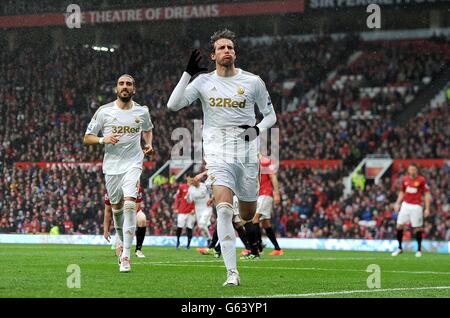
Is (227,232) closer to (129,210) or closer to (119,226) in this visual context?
(129,210)

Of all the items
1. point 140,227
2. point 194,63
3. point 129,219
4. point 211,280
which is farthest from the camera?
point 140,227

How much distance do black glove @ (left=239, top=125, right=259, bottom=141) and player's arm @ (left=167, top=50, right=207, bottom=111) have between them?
2.04ft

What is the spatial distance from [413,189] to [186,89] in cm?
1280

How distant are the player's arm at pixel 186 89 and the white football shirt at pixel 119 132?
3.25 m

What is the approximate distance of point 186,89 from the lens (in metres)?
10.1

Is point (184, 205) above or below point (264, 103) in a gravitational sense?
below

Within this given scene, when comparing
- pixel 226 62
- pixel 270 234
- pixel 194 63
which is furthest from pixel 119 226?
pixel 270 234

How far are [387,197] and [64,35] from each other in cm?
1835

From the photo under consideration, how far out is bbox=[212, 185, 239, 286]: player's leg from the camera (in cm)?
978

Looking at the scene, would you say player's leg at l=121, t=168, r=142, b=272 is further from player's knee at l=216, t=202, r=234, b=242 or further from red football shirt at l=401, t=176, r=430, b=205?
red football shirt at l=401, t=176, r=430, b=205

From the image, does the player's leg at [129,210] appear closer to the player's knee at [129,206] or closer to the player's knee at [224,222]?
the player's knee at [129,206]

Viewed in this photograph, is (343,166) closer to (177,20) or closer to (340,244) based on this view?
(340,244)

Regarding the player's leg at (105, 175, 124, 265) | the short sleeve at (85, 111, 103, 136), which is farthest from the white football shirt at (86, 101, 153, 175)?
Answer: the player's leg at (105, 175, 124, 265)
